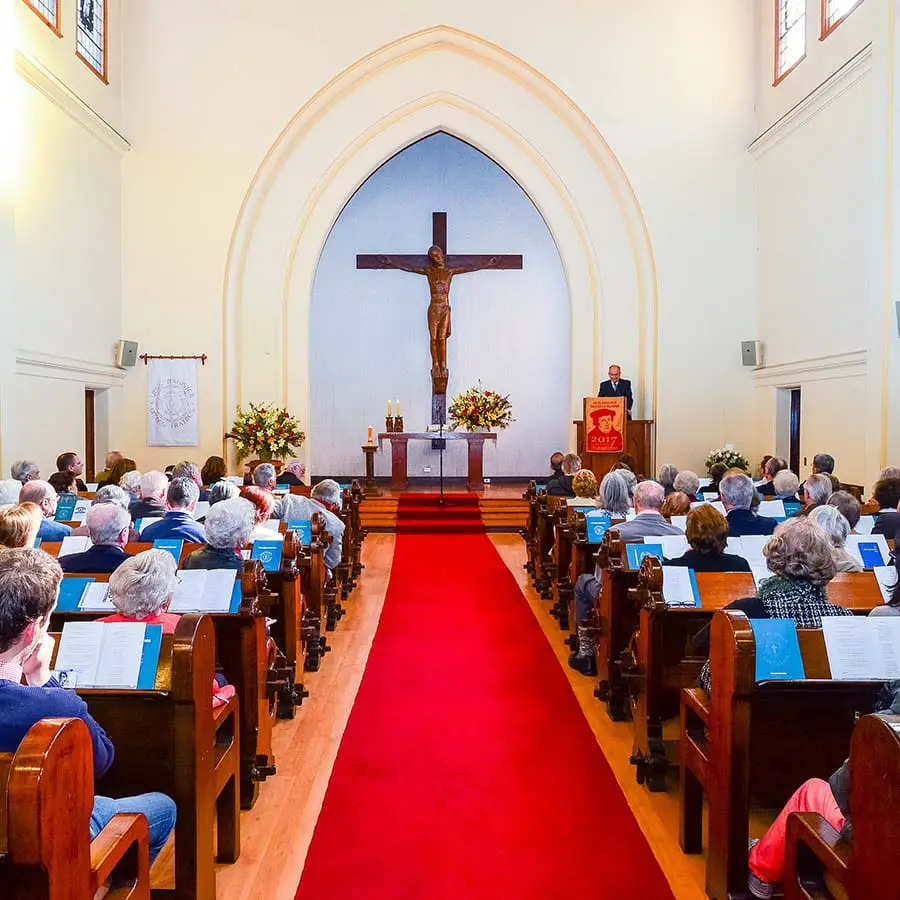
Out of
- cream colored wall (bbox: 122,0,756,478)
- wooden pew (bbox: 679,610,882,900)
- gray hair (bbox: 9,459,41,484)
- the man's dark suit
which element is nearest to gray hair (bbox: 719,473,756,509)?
wooden pew (bbox: 679,610,882,900)

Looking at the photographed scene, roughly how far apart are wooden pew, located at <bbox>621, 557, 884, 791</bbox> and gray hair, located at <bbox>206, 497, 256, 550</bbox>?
1778 millimetres

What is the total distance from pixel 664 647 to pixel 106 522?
2540 millimetres

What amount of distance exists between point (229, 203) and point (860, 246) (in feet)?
27.4

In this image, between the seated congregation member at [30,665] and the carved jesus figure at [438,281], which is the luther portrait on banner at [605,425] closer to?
the carved jesus figure at [438,281]

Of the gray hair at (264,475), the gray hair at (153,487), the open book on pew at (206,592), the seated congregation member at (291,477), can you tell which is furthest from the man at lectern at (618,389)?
the open book on pew at (206,592)

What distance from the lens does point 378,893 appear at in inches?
116

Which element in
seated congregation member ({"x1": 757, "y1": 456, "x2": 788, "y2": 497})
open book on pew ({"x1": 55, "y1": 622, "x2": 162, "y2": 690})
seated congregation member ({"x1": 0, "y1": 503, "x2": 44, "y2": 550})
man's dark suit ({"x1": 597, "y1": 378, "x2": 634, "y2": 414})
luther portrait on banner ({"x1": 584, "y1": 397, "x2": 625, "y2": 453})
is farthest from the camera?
man's dark suit ({"x1": 597, "y1": 378, "x2": 634, "y2": 414})

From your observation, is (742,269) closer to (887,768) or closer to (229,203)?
(229,203)

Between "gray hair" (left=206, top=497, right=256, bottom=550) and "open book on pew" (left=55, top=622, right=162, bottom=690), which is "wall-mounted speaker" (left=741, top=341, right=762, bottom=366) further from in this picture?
"open book on pew" (left=55, top=622, right=162, bottom=690)

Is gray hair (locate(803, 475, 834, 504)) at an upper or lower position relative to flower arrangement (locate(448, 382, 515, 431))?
lower

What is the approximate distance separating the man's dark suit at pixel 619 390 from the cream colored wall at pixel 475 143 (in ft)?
2.19

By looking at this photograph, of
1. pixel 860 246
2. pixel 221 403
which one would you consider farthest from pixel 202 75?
pixel 860 246

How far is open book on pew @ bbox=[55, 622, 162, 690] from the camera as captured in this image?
266 cm

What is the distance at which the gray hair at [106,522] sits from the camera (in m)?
4.07
